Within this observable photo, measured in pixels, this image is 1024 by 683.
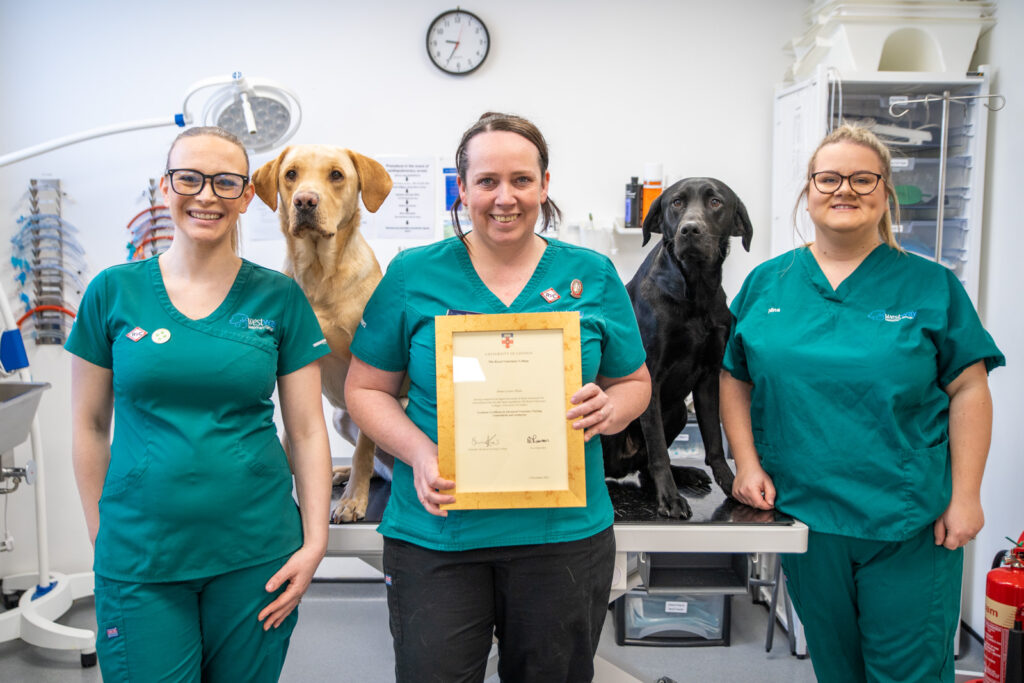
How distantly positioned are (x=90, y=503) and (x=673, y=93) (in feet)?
10.3

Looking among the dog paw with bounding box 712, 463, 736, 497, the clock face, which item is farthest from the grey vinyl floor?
the clock face

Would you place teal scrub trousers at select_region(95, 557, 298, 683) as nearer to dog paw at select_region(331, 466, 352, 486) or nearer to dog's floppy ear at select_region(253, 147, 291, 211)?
dog paw at select_region(331, 466, 352, 486)

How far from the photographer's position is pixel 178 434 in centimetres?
119

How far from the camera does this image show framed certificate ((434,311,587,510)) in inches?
47.3

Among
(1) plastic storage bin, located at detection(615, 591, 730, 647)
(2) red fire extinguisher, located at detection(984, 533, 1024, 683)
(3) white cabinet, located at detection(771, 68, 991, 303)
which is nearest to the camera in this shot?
(2) red fire extinguisher, located at detection(984, 533, 1024, 683)

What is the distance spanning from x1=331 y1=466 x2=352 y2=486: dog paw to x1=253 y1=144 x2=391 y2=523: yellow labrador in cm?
26

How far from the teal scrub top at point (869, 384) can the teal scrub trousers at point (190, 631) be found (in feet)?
3.50

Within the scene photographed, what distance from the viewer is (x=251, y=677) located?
4.13ft

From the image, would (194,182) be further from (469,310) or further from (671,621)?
(671,621)

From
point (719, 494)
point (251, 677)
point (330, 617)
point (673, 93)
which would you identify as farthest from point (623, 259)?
point (251, 677)

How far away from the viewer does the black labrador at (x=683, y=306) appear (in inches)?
65.6

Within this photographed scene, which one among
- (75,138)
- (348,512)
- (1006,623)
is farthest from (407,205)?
(1006,623)

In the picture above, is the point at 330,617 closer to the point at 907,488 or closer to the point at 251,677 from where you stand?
the point at 251,677
